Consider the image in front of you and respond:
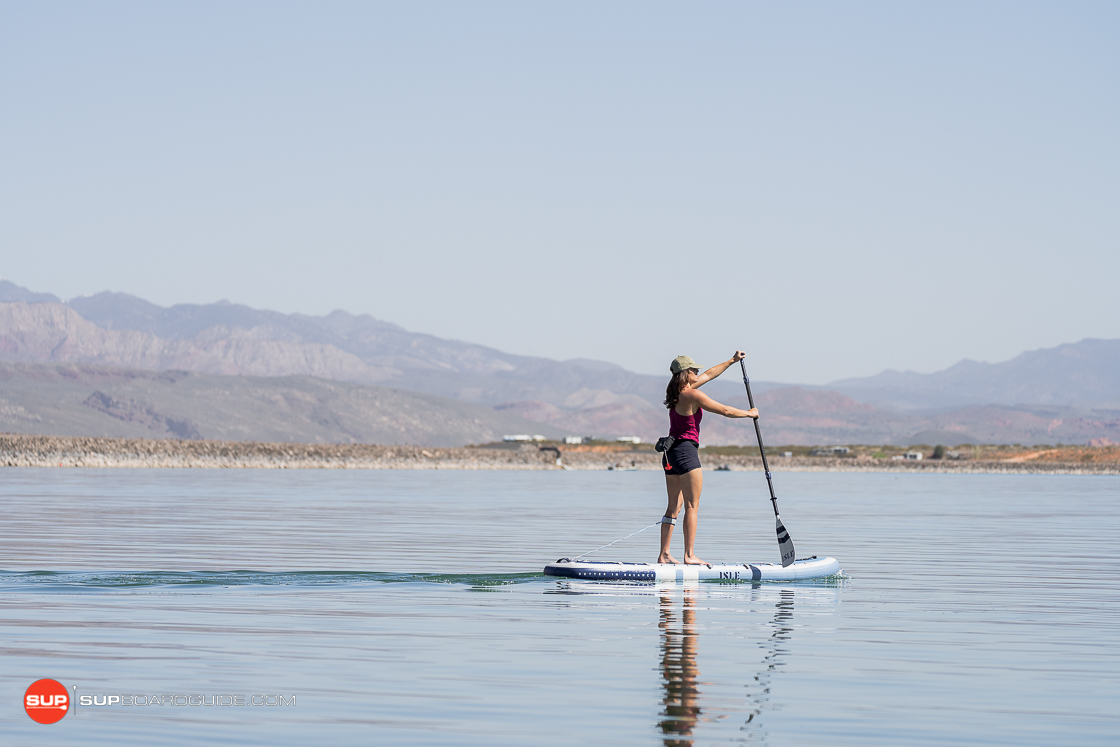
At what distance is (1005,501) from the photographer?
64.2 metres

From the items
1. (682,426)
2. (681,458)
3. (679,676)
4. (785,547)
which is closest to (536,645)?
(679,676)

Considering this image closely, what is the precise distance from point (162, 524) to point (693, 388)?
19.4m

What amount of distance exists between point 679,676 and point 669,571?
7330mm

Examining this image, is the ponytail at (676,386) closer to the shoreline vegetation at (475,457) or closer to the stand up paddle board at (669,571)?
the stand up paddle board at (669,571)

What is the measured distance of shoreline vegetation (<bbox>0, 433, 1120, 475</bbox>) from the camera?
119812 millimetres

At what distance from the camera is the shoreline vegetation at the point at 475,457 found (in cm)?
11981

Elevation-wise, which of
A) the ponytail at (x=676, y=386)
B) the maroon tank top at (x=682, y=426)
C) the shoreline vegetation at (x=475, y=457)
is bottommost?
the shoreline vegetation at (x=475, y=457)

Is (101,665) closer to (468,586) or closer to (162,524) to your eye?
(468,586)

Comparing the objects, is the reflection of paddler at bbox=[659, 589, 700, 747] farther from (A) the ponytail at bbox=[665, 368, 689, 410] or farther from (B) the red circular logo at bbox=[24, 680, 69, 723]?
(B) the red circular logo at bbox=[24, 680, 69, 723]

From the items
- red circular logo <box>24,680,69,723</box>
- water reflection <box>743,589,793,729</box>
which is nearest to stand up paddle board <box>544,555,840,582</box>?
water reflection <box>743,589,793,729</box>

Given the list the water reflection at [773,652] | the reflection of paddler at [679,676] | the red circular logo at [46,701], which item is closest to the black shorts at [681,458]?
the water reflection at [773,652]

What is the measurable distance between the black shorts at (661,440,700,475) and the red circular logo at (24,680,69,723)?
32.9ft

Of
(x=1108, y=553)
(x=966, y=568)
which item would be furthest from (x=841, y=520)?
(x=966, y=568)

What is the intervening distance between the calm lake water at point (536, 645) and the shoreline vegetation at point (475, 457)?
94556mm
